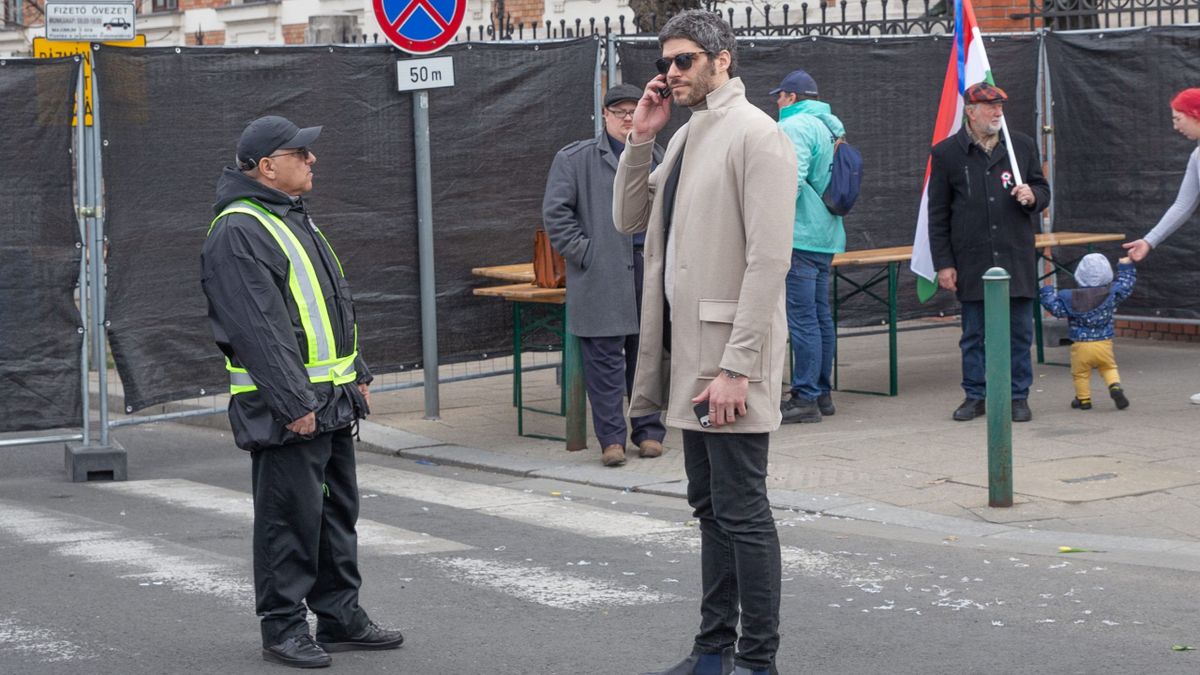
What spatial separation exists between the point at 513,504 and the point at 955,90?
464 cm

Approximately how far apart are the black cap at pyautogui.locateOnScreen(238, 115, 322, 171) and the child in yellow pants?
19.8ft

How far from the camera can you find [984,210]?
1053 centimetres

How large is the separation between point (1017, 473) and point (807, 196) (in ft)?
8.08

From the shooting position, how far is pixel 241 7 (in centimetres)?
3192

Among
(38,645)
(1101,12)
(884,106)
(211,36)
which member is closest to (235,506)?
(38,645)

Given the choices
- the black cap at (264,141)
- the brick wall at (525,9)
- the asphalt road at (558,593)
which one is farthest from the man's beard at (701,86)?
the brick wall at (525,9)

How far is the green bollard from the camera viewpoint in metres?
8.11

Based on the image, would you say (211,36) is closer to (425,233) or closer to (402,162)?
(402,162)

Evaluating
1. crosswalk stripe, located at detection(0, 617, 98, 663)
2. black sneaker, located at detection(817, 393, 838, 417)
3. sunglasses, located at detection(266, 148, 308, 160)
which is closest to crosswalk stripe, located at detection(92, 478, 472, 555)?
crosswalk stripe, located at detection(0, 617, 98, 663)

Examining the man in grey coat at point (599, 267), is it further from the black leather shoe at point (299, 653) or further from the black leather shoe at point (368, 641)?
the black leather shoe at point (299, 653)

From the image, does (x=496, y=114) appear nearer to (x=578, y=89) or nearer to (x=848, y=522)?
(x=578, y=89)

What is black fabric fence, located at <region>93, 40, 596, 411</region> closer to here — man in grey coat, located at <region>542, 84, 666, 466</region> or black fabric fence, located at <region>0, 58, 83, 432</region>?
black fabric fence, located at <region>0, 58, 83, 432</region>

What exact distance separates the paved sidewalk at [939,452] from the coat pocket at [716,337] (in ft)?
9.53

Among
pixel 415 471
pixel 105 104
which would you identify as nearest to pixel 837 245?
pixel 415 471
